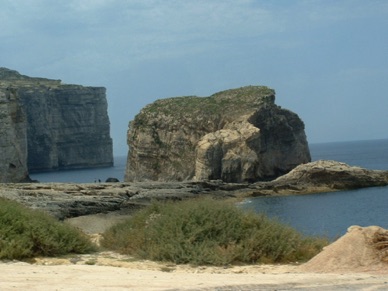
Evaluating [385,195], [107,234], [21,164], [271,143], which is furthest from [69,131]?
[107,234]

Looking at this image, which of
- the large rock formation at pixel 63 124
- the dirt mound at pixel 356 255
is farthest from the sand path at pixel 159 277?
the large rock formation at pixel 63 124

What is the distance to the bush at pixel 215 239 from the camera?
629 inches

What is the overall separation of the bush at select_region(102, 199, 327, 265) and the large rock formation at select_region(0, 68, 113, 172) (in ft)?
397

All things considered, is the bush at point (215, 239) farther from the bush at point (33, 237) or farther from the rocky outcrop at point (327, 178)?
the rocky outcrop at point (327, 178)

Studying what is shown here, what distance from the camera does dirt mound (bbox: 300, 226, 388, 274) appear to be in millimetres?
14203

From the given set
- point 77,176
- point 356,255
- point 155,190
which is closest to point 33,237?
point 356,255

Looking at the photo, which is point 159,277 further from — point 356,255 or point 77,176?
point 77,176

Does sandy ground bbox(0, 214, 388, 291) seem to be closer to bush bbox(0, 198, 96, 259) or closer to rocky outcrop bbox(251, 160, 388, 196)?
bush bbox(0, 198, 96, 259)

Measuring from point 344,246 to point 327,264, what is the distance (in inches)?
27.5

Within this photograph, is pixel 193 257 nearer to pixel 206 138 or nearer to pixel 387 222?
pixel 387 222

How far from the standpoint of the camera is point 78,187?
45281 millimetres

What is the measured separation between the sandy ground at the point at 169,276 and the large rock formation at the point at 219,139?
54.7 meters

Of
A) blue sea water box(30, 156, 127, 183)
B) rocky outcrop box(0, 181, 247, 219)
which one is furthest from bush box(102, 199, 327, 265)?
blue sea water box(30, 156, 127, 183)

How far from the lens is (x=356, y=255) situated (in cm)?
1459
